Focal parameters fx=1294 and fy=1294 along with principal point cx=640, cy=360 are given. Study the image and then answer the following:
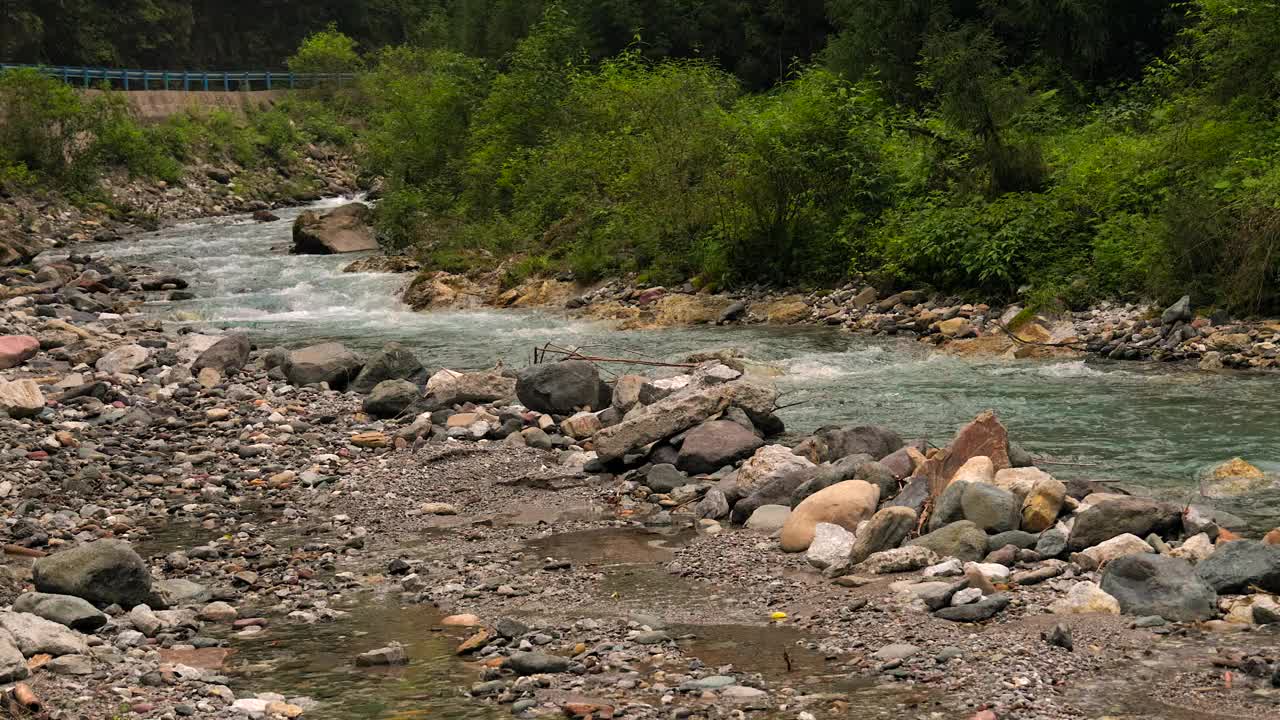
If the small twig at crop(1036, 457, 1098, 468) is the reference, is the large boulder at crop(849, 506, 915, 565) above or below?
above

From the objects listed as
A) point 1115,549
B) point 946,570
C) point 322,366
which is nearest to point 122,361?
point 322,366

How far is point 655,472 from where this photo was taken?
9.57 metres

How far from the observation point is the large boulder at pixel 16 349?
1395 centimetres

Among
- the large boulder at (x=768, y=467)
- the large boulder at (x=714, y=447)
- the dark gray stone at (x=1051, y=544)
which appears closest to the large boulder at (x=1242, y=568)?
the dark gray stone at (x=1051, y=544)

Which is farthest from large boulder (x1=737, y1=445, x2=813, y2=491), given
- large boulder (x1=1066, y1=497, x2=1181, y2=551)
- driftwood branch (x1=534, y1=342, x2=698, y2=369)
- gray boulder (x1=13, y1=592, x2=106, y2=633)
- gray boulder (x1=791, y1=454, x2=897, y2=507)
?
gray boulder (x1=13, y1=592, x2=106, y2=633)

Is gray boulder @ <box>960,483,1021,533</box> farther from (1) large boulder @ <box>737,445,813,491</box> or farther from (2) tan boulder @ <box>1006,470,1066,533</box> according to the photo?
(1) large boulder @ <box>737,445,813,491</box>

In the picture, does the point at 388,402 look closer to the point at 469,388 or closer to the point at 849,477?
the point at 469,388

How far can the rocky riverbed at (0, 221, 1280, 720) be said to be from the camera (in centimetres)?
A: 545

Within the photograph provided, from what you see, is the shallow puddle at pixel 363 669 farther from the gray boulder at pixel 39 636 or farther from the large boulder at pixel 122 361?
the large boulder at pixel 122 361

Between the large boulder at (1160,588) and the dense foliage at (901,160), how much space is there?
8.36 metres

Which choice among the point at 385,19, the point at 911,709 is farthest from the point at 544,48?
the point at 385,19

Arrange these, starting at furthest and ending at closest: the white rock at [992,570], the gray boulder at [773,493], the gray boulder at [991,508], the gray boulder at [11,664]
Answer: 1. the gray boulder at [773,493]
2. the gray boulder at [991,508]
3. the white rock at [992,570]
4. the gray boulder at [11,664]

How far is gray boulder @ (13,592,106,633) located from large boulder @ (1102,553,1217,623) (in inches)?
196

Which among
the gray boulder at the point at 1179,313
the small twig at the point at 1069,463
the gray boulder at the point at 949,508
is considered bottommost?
the small twig at the point at 1069,463
